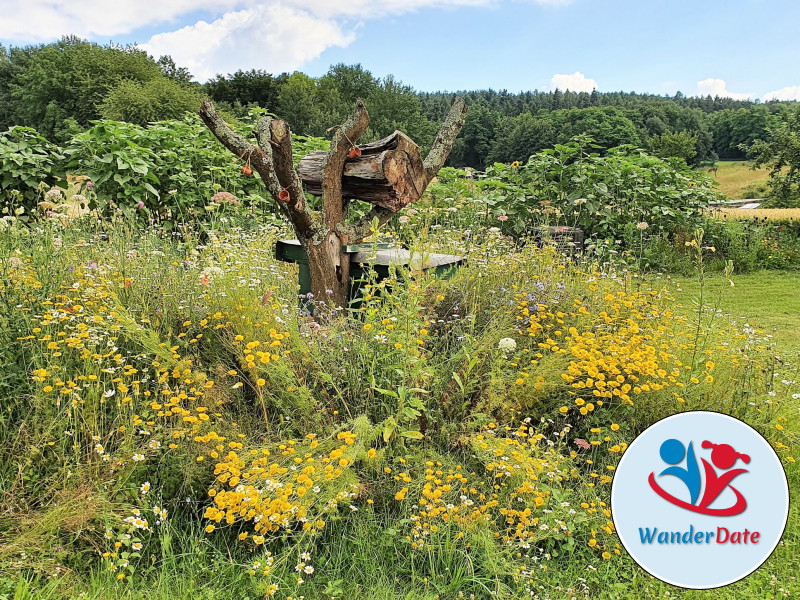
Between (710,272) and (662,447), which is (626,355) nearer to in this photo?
(662,447)

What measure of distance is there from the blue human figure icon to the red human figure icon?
3 centimetres

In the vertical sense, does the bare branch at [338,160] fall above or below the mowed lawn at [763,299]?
above

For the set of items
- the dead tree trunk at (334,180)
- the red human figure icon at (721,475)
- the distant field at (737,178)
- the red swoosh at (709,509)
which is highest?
the distant field at (737,178)

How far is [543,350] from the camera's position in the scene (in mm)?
3307

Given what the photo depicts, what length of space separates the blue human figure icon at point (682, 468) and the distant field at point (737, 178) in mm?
45125

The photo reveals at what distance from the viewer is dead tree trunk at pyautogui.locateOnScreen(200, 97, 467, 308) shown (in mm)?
3555

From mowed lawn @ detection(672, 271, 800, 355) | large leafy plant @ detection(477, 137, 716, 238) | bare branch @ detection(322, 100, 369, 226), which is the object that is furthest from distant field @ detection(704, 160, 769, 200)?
bare branch @ detection(322, 100, 369, 226)

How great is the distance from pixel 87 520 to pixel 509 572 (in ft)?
4.93

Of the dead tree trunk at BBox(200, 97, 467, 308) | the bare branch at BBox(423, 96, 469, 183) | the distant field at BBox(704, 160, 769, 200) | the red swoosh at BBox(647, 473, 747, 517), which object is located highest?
the distant field at BBox(704, 160, 769, 200)

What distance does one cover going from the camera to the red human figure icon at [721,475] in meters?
1.97

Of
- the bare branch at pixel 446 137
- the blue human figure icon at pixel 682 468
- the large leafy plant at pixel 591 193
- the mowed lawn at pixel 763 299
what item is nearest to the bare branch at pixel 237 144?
the bare branch at pixel 446 137

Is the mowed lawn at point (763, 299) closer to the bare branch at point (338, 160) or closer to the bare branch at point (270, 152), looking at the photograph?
the bare branch at point (338, 160)

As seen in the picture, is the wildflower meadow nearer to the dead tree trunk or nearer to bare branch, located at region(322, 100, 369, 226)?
the dead tree trunk

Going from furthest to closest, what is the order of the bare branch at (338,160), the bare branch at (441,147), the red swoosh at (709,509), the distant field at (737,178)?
the distant field at (737,178) → the bare branch at (441,147) → the bare branch at (338,160) → the red swoosh at (709,509)
